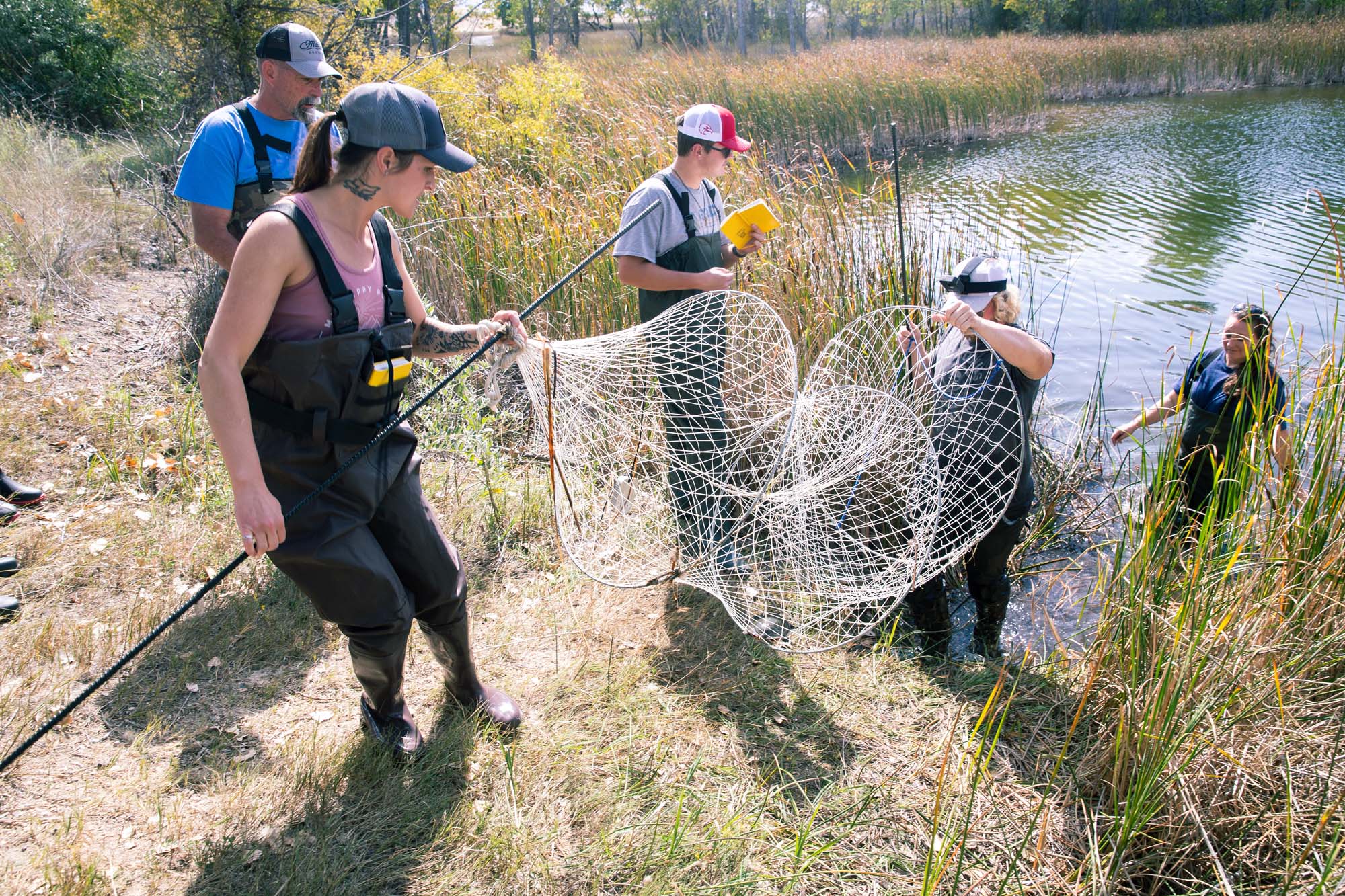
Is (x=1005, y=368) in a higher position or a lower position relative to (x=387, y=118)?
lower

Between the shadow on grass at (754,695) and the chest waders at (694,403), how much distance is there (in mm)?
265

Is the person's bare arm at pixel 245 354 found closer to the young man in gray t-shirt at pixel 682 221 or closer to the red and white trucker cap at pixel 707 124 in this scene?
the young man in gray t-shirt at pixel 682 221

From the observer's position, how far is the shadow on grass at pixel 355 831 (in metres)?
2.02

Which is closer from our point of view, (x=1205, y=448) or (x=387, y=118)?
(x=387, y=118)

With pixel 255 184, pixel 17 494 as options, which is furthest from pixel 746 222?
pixel 17 494

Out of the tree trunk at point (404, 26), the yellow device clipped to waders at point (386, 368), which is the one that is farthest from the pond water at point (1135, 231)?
the tree trunk at point (404, 26)

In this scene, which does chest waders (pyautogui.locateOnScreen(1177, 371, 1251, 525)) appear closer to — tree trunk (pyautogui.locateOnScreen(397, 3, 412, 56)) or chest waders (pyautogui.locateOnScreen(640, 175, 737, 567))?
chest waders (pyautogui.locateOnScreen(640, 175, 737, 567))

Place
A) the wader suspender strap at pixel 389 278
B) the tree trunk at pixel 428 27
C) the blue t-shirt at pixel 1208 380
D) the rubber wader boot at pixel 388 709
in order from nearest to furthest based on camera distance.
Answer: the wader suspender strap at pixel 389 278, the rubber wader boot at pixel 388 709, the blue t-shirt at pixel 1208 380, the tree trunk at pixel 428 27

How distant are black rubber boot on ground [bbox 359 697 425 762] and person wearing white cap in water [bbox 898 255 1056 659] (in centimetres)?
183

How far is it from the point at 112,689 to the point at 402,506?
4.27ft

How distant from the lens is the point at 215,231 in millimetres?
2906

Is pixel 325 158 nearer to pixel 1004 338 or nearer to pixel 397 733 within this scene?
pixel 397 733

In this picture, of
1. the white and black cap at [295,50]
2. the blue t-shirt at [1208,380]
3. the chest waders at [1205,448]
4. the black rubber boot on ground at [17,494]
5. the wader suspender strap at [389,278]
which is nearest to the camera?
the wader suspender strap at [389,278]

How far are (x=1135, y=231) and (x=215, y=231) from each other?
939 cm
